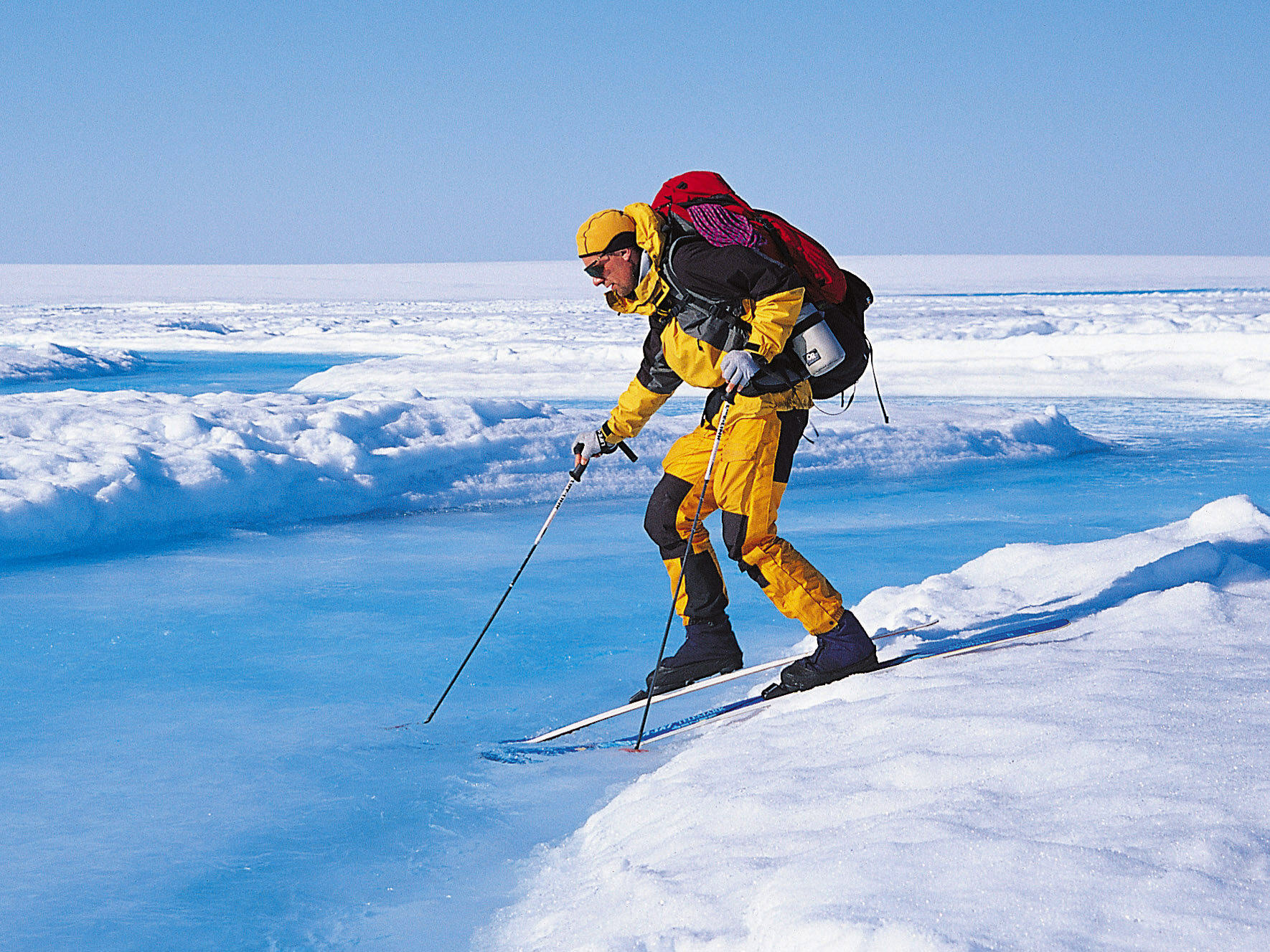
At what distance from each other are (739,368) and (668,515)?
0.65m

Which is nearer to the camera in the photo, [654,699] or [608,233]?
[608,233]

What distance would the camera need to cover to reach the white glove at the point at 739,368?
253cm

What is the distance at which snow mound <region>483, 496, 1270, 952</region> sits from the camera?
1415mm

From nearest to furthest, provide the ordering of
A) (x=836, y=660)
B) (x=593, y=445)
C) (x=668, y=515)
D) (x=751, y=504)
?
(x=751, y=504) → (x=836, y=660) → (x=668, y=515) → (x=593, y=445)

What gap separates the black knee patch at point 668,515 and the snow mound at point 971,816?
0.50m

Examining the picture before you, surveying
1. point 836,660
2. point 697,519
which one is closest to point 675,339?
point 697,519

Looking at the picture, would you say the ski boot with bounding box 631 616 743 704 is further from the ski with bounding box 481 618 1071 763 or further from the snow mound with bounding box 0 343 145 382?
the snow mound with bounding box 0 343 145 382

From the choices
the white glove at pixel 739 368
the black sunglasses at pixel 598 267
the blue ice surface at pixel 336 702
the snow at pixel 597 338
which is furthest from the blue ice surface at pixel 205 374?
the white glove at pixel 739 368

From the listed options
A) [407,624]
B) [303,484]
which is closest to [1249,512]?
[407,624]

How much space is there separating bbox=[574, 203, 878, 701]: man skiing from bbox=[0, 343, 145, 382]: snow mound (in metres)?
14.2

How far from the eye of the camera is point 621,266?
2.72 meters

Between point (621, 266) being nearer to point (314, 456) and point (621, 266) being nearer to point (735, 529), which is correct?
point (735, 529)

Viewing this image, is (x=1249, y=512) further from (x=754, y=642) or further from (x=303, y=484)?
(x=303, y=484)

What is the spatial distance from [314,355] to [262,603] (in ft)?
59.5
